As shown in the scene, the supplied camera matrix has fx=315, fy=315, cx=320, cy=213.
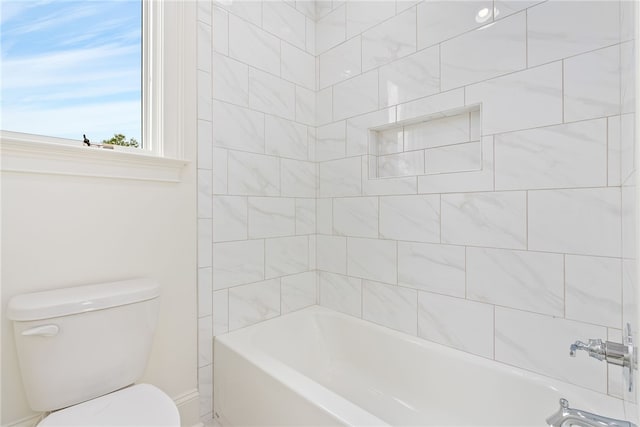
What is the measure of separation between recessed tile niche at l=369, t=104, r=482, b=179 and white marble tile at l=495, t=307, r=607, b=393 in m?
0.71

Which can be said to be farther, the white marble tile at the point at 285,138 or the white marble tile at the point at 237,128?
the white marble tile at the point at 285,138

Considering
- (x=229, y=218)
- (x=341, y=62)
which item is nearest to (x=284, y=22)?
(x=341, y=62)

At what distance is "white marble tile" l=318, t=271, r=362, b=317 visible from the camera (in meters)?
1.99

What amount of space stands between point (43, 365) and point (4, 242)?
0.46 metres

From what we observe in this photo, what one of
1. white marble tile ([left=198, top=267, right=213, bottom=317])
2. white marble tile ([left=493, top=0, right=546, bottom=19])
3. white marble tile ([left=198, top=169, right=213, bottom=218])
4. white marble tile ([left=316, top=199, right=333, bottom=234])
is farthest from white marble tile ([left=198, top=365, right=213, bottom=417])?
white marble tile ([left=493, top=0, right=546, bottom=19])

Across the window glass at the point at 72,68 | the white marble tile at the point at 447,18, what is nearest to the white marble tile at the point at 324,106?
the white marble tile at the point at 447,18

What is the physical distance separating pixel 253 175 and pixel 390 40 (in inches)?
43.2

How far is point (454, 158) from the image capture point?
1.61 metres

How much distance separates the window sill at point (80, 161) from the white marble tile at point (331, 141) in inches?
36.5

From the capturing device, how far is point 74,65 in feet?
4.48

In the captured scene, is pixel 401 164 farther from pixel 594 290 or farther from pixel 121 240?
pixel 121 240

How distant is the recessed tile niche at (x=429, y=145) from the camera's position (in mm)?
1558

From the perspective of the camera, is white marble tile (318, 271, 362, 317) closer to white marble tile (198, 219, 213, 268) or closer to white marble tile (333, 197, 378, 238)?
white marble tile (333, 197, 378, 238)

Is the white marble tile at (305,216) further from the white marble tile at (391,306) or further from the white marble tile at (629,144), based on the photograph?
the white marble tile at (629,144)
